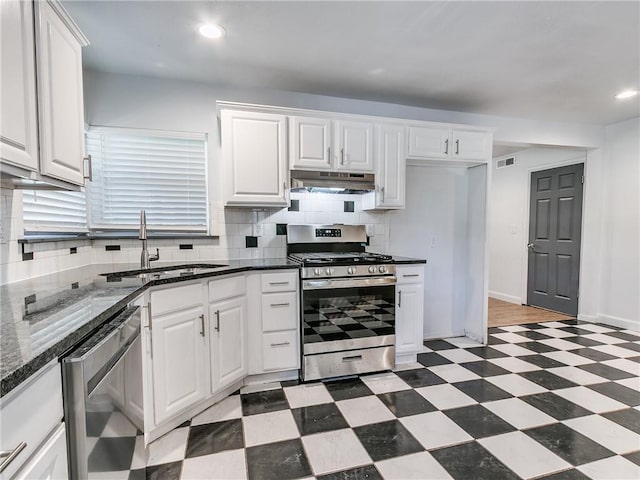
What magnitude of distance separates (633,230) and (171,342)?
4902 mm

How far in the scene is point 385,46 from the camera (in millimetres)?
2191

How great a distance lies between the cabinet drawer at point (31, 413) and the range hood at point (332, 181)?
6.68 ft

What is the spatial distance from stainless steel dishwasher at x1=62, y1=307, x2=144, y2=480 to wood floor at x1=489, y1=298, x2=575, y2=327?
388cm

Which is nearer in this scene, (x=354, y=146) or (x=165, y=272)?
(x=165, y=272)

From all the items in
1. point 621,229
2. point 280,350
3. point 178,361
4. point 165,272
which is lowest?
point 280,350

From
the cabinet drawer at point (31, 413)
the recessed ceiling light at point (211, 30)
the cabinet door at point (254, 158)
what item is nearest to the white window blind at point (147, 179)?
the cabinet door at point (254, 158)

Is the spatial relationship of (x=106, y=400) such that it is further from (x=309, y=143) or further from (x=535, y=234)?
(x=535, y=234)

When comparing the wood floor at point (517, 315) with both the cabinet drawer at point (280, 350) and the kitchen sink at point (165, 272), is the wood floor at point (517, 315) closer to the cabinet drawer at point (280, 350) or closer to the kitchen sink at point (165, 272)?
the cabinet drawer at point (280, 350)

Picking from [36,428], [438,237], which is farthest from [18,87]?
[438,237]

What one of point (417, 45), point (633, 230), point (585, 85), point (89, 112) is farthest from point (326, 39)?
point (633, 230)

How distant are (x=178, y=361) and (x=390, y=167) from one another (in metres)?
2.21

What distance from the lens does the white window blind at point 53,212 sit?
184cm

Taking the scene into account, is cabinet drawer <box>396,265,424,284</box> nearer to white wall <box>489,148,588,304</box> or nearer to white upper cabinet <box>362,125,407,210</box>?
white upper cabinet <box>362,125,407,210</box>

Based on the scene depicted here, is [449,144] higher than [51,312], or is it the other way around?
[449,144]
